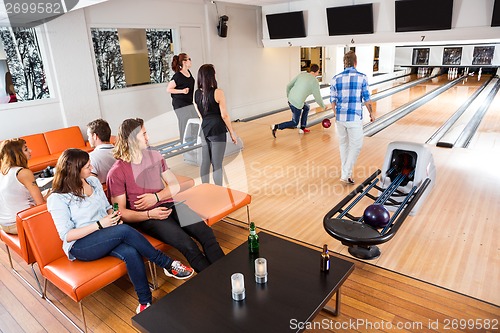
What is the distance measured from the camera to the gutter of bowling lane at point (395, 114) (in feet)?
19.7

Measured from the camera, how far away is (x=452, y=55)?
1307 cm

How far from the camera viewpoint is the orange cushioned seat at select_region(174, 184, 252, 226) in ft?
8.02

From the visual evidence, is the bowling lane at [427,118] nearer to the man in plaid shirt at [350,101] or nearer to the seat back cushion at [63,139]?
the man in plaid shirt at [350,101]

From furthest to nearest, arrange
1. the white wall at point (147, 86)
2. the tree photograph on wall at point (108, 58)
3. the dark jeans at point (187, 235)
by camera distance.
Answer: the tree photograph on wall at point (108, 58)
the white wall at point (147, 86)
the dark jeans at point (187, 235)

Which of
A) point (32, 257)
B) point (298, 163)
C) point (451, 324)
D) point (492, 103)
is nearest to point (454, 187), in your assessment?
point (298, 163)

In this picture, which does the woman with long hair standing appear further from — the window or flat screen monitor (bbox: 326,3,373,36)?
flat screen monitor (bbox: 326,3,373,36)

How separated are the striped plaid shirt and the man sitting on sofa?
2099 mm

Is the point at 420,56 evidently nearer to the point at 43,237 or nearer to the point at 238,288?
the point at 238,288

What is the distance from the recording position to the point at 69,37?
4508 mm

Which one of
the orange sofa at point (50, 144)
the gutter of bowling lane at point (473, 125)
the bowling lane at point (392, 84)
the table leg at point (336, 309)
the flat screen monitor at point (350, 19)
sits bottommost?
the gutter of bowling lane at point (473, 125)

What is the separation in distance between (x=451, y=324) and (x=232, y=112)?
5997 millimetres

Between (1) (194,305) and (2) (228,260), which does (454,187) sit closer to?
(2) (228,260)

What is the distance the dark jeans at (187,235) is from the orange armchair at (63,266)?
30cm

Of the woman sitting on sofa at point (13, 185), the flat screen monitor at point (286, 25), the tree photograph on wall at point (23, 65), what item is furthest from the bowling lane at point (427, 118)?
the tree photograph on wall at point (23, 65)
